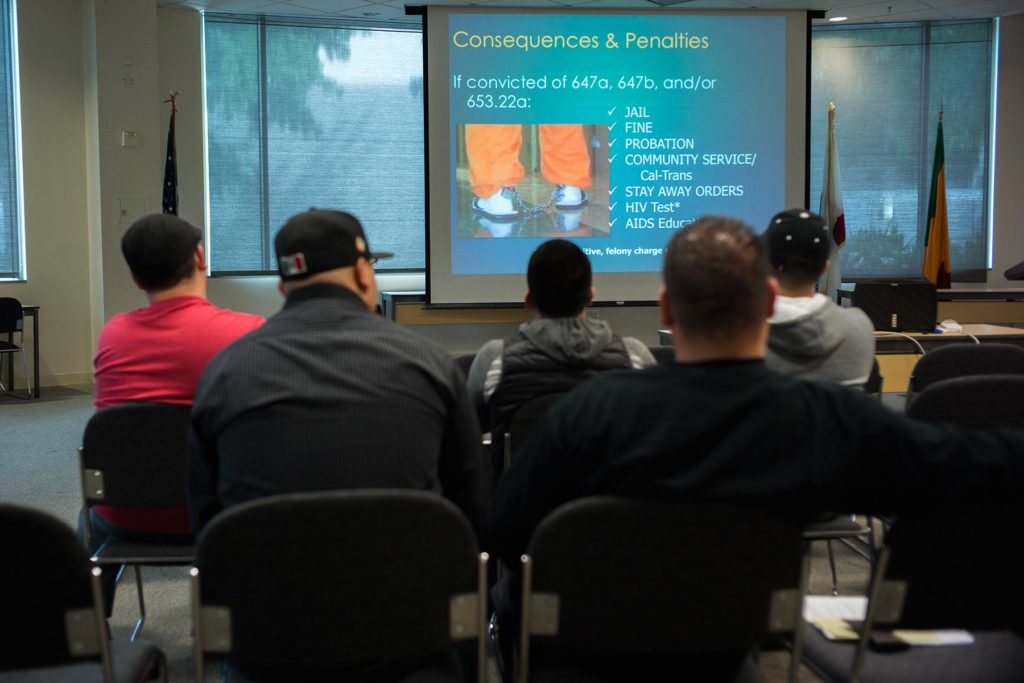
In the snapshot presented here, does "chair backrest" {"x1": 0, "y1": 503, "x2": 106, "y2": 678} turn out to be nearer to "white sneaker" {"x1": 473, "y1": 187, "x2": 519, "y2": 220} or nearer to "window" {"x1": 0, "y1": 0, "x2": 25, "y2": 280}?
"white sneaker" {"x1": 473, "y1": 187, "x2": 519, "y2": 220}

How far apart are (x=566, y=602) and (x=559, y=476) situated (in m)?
0.18

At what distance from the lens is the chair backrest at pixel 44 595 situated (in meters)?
1.29

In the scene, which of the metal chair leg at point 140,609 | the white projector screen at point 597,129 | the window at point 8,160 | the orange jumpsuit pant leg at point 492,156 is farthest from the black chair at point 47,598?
the window at point 8,160

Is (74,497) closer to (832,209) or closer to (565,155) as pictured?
(565,155)

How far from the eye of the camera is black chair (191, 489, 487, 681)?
1.28 meters

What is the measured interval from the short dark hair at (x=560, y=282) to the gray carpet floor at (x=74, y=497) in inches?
43.4

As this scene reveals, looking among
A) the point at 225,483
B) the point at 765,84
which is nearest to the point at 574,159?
A: the point at 765,84

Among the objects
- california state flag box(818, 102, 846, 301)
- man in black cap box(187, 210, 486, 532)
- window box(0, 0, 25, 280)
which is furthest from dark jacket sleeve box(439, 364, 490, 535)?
window box(0, 0, 25, 280)

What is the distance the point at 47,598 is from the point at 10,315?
6419 millimetres

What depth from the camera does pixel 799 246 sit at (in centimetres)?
260

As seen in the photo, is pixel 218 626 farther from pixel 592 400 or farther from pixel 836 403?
pixel 836 403

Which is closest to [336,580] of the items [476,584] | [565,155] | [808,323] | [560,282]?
[476,584]

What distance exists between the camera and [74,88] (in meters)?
7.81

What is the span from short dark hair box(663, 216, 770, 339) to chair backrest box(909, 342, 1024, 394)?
1.80 metres
